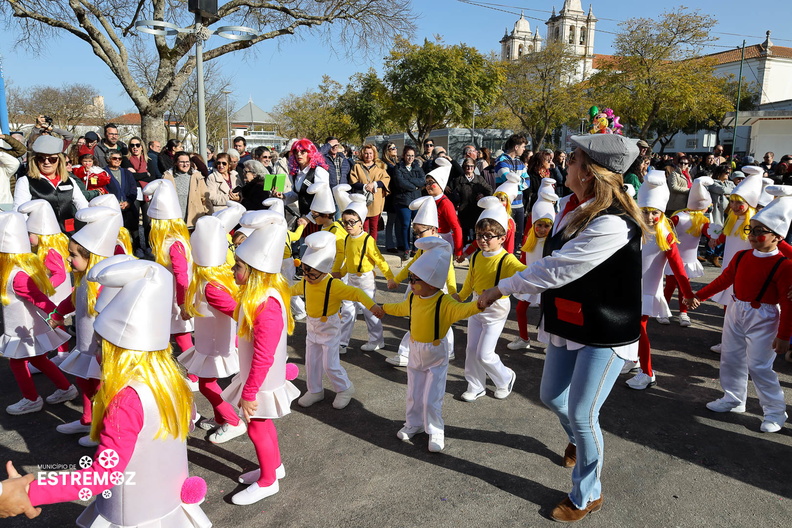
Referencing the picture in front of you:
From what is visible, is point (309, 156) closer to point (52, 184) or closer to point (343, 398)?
point (52, 184)

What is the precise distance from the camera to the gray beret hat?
2.81 meters

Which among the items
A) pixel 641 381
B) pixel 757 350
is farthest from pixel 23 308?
pixel 757 350

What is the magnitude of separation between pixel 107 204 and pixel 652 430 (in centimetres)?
486

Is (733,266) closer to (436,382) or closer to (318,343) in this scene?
(436,382)

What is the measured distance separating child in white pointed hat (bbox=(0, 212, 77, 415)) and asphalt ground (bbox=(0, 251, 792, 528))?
0.33 metres

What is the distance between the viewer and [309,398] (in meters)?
4.64

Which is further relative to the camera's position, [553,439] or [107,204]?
[107,204]

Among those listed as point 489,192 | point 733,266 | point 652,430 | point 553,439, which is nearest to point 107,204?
point 553,439

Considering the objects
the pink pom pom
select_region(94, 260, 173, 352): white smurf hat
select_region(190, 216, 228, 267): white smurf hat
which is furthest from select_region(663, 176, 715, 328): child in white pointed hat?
select_region(94, 260, 173, 352): white smurf hat

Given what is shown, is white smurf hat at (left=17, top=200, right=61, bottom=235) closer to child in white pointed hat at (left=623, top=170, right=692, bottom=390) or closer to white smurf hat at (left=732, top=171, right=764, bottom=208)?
child in white pointed hat at (left=623, top=170, right=692, bottom=390)

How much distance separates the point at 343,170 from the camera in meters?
10.0

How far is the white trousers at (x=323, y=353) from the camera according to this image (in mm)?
4520

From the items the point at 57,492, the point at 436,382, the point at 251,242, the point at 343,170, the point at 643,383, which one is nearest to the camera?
the point at 57,492

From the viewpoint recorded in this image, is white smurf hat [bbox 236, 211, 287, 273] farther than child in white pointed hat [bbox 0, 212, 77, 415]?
No
